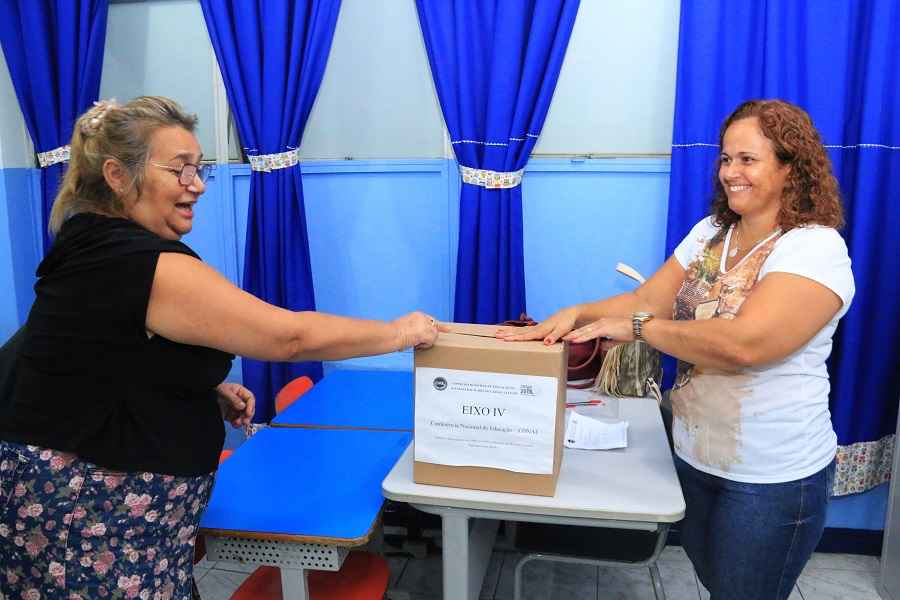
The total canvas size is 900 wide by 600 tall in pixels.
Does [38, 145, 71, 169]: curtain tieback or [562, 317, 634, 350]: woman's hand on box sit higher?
[38, 145, 71, 169]: curtain tieback

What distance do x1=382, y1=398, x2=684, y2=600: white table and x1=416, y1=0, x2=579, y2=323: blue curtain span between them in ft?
3.46

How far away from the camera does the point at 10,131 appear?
319 cm

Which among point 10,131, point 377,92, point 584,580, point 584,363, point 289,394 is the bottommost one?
point 584,580

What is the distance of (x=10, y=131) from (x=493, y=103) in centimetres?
221

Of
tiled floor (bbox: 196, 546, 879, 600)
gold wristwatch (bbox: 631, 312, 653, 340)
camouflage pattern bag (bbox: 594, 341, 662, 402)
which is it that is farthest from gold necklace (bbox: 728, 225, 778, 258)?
tiled floor (bbox: 196, 546, 879, 600)

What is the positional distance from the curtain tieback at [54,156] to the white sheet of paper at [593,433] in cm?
250

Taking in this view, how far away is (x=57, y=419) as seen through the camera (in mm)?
1261

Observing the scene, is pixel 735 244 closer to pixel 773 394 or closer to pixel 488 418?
pixel 773 394

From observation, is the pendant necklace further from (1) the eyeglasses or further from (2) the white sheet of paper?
(1) the eyeglasses

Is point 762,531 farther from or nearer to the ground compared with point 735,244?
nearer to the ground

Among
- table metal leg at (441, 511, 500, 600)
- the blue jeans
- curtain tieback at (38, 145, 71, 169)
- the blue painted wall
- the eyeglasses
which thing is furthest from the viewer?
curtain tieback at (38, 145, 71, 169)

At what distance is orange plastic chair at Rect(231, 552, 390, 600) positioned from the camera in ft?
5.82

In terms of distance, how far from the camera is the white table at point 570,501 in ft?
4.89

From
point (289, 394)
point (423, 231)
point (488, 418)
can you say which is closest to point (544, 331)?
point (488, 418)
